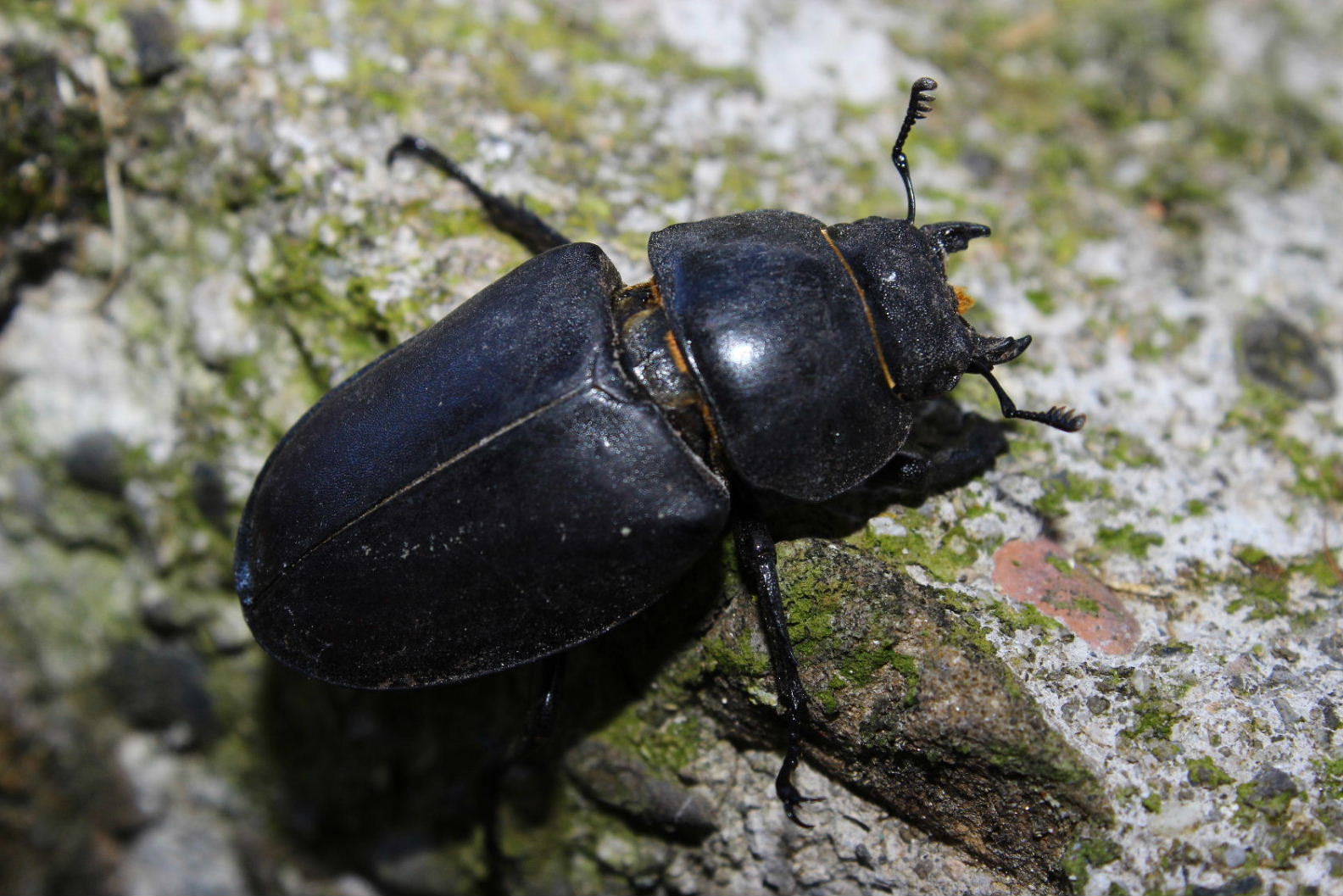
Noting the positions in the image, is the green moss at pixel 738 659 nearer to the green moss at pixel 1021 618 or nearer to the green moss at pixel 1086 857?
the green moss at pixel 1021 618

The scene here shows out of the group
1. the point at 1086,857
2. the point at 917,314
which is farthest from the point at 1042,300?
the point at 1086,857

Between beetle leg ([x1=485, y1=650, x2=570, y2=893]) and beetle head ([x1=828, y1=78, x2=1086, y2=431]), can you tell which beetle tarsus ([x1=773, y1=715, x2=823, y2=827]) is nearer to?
beetle leg ([x1=485, y1=650, x2=570, y2=893])

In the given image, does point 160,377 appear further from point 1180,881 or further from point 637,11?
point 1180,881

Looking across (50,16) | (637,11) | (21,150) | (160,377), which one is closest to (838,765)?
(160,377)

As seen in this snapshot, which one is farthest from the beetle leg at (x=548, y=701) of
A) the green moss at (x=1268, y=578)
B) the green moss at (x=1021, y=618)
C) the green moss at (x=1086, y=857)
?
the green moss at (x=1268, y=578)

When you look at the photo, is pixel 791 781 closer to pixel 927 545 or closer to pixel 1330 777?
pixel 927 545
